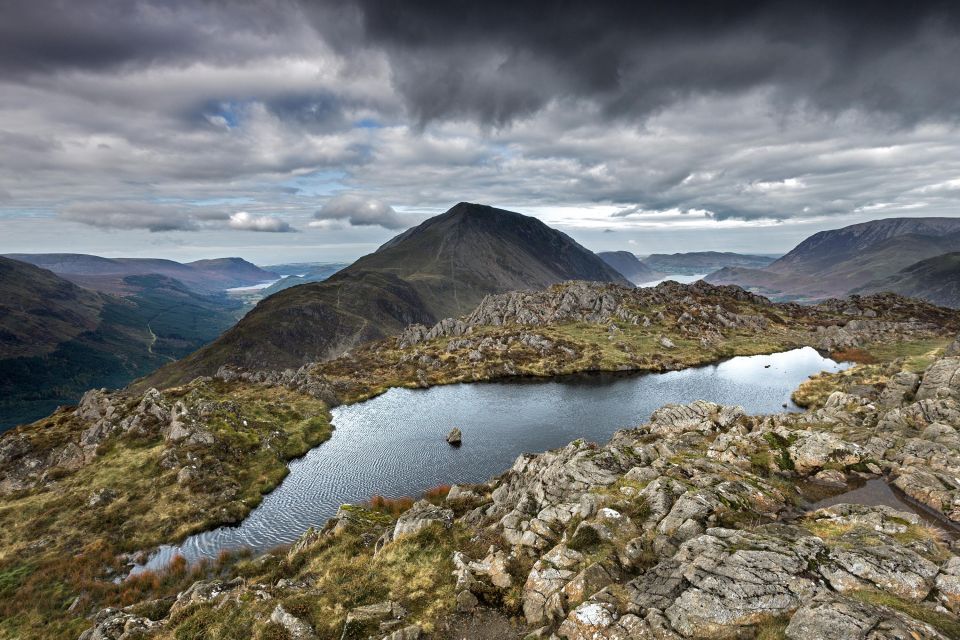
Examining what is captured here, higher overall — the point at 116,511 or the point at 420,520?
the point at 420,520

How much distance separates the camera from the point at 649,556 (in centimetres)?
2900

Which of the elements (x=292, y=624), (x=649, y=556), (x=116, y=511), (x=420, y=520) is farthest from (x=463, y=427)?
(x=649, y=556)

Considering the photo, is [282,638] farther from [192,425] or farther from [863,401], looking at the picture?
[863,401]

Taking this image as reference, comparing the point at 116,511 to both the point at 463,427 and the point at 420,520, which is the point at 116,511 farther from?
the point at 463,427

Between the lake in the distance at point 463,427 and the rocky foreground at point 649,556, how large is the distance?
14599mm

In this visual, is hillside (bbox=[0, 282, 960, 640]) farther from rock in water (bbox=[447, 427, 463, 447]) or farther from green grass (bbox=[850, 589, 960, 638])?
rock in water (bbox=[447, 427, 463, 447])

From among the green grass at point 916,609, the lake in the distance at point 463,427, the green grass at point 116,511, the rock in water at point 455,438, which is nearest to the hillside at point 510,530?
the green grass at point 916,609

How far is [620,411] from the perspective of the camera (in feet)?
318

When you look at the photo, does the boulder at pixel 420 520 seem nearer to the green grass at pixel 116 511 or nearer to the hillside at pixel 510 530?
the hillside at pixel 510 530

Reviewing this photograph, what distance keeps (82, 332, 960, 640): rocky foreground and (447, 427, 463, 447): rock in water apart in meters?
31.2

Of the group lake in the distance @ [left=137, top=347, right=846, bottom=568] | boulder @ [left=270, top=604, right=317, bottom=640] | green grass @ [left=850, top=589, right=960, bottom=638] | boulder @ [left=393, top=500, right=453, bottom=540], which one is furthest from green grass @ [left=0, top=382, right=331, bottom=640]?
green grass @ [left=850, top=589, right=960, bottom=638]

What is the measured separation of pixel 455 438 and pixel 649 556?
56.5 metres

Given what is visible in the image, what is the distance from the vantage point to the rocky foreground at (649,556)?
22.5 meters

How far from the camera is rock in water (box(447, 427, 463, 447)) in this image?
270 ft
